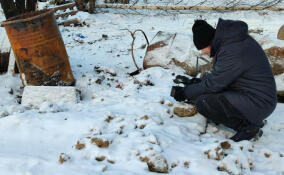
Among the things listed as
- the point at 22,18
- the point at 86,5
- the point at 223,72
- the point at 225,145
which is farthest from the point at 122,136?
the point at 86,5

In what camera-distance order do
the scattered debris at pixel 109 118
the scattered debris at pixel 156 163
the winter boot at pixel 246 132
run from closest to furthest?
the scattered debris at pixel 156 163
the winter boot at pixel 246 132
the scattered debris at pixel 109 118

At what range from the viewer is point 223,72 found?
94.1 inches

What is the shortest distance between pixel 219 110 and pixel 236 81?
14.4 inches

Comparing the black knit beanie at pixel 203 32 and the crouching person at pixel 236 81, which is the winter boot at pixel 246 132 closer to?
the crouching person at pixel 236 81

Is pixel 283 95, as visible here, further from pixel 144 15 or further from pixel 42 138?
pixel 144 15

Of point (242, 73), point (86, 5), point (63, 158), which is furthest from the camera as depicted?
point (86, 5)

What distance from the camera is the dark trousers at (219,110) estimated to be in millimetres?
2576

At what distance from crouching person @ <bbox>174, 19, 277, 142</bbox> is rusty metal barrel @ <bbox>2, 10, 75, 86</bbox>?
2221 millimetres

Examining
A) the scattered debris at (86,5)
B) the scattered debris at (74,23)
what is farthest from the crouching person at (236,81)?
the scattered debris at (86,5)

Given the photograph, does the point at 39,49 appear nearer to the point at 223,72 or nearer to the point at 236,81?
the point at 223,72

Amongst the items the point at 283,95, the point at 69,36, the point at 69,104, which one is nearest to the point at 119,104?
the point at 69,104

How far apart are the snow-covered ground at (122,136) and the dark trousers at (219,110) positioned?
197 mm

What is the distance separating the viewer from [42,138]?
8.52 feet

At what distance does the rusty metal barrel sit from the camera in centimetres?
356
